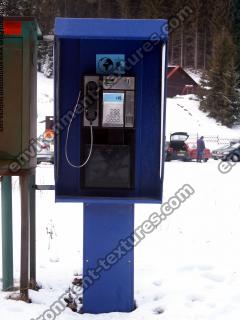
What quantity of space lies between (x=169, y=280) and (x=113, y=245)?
87cm

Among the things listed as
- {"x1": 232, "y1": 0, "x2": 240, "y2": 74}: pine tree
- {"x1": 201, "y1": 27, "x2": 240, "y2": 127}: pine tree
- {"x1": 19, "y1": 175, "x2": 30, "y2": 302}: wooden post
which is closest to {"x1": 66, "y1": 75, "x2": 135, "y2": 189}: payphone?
{"x1": 19, "y1": 175, "x2": 30, "y2": 302}: wooden post

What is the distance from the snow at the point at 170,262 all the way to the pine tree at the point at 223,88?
29.1 metres

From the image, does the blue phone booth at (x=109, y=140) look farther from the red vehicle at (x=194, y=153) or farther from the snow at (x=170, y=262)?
the red vehicle at (x=194, y=153)

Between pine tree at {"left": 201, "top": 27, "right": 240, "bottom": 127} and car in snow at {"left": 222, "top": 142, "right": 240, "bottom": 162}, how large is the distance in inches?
491

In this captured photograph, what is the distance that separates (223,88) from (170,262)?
34298 mm

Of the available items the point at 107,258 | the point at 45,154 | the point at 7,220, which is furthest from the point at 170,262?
the point at 45,154

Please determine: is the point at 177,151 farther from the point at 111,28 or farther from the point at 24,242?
the point at 111,28

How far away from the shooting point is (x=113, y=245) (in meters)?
4.68

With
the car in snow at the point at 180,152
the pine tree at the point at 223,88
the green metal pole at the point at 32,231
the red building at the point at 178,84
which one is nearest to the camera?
the green metal pole at the point at 32,231

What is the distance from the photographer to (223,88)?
127 ft

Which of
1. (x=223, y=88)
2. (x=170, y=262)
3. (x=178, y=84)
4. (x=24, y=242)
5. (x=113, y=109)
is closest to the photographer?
(x=113, y=109)

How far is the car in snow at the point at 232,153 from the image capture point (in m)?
22.2

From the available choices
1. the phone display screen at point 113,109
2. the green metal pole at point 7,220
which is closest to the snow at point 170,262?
the green metal pole at point 7,220

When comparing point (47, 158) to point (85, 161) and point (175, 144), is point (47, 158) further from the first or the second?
point (85, 161)
